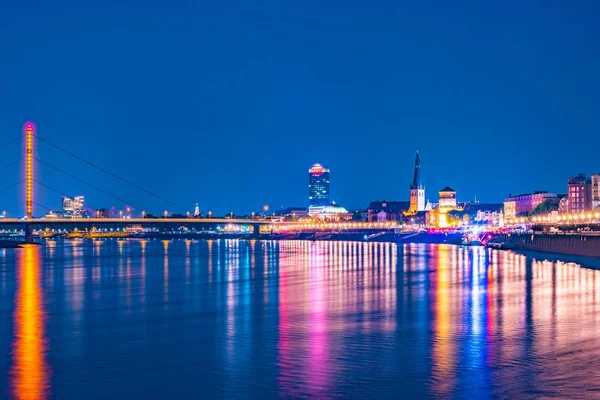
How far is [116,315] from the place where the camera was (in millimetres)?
25781

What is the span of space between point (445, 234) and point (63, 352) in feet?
401

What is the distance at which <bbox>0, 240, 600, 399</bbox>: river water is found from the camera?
48.6ft

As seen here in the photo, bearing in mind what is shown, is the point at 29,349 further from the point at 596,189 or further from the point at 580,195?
the point at 580,195

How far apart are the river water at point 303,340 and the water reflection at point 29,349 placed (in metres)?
0.06

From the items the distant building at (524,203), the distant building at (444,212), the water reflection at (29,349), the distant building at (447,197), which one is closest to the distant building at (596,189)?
the distant building at (524,203)

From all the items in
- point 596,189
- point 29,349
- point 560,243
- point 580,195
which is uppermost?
point 596,189

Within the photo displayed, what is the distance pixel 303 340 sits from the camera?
19797 millimetres

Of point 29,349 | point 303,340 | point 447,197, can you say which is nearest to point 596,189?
point 447,197

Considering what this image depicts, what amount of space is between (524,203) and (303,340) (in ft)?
524

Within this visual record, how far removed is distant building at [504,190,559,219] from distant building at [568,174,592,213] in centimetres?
2097

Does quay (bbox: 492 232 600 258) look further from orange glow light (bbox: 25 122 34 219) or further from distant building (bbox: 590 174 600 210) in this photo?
orange glow light (bbox: 25 122 34 219)

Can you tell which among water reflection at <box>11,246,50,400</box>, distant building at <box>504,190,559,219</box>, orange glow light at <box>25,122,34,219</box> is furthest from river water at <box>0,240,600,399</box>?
distant building at <box>504,190,559,219</box>

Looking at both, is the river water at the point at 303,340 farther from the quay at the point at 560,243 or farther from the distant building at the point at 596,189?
the distant building at the point at 596,189

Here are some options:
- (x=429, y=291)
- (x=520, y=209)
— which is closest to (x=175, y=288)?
(x=429, y=291)
